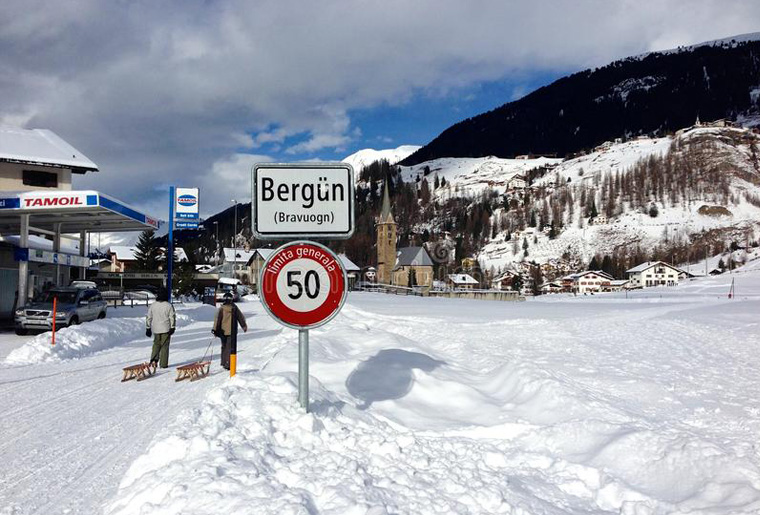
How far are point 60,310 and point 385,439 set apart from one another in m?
18.6

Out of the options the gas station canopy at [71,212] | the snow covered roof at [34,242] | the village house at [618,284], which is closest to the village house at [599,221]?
the village house at [618,284]

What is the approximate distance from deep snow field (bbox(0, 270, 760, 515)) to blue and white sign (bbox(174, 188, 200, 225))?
77.9 ft

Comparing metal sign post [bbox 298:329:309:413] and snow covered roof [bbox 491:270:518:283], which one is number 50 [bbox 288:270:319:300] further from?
snow covered roof [bbox 491:270:518:283]

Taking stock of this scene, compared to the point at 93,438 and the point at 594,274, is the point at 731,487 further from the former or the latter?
the point at 594,274

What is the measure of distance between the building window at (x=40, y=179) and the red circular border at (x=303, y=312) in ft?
122

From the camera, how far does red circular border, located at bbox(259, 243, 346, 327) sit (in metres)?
4.73

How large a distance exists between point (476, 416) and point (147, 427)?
4618mm

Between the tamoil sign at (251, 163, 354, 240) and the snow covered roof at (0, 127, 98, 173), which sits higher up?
the snow covered roof at (0, 127, 98, 173)

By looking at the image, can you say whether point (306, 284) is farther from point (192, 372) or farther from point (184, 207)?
point (184, 207)

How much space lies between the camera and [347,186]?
4.98m

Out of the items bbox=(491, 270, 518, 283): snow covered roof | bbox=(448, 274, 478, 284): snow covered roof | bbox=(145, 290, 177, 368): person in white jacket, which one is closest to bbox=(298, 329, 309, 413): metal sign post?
bbox=(145, 290, 177, 368): person in white jacket

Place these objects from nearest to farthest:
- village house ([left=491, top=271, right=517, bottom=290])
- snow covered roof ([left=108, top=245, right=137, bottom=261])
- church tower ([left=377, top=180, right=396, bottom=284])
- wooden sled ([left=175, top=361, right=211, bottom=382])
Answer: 1. wooden sled ([left=175, top=361, right=211, bottom=382])
2. snow covered roof ([left=108, top=245, right=137, bottom=261])
3. church tower ([left=377, top=180, right=396, bottom=284])
4. village house ([left=491, top=271, right=517, bottom=290])

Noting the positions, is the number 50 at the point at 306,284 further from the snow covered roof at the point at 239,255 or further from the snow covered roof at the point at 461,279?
the snow covered roof at the point at 461,279

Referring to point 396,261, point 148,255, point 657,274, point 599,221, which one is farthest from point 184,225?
point 599,221
